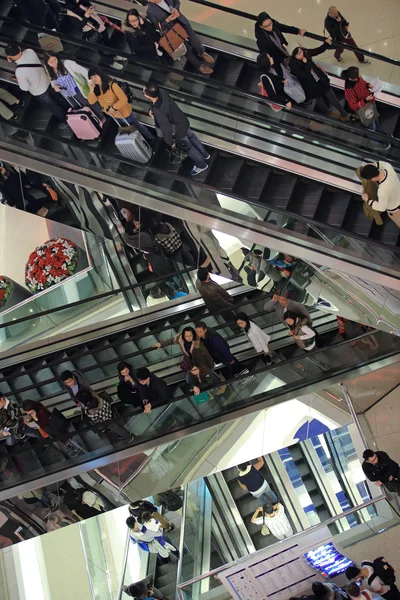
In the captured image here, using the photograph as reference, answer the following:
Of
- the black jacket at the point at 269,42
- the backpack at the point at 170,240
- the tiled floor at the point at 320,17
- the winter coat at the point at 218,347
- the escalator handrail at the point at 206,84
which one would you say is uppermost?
the tiled floor at the point at 320,17

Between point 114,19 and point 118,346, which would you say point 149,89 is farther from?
point 118,346

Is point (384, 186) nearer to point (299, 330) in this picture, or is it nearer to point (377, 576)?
point (299, 330)

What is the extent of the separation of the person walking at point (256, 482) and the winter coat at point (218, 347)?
2.07 metres

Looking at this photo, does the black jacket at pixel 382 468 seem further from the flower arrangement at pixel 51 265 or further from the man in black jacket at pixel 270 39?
the flower arrangement at pixel 51 265

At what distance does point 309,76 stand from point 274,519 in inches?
251

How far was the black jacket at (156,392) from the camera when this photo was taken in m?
11.0

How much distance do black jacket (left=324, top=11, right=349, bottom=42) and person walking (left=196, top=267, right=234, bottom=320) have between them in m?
3.54

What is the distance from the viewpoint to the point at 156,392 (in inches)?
437

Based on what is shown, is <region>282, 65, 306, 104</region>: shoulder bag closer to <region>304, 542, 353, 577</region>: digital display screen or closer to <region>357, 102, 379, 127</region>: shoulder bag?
<region>357, 102, 379, 127</region>: shoulder bag

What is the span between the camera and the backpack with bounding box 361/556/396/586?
10.2 metres

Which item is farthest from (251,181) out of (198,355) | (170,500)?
(170,500)

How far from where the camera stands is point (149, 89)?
9078mm

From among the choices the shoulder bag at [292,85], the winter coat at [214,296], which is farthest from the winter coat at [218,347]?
the shoulder bag at [292,85]

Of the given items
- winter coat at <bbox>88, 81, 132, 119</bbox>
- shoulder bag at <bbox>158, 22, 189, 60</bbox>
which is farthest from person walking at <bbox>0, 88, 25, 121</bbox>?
shoulder bag at <bbox>158, 22, 189, 60</bbox>
